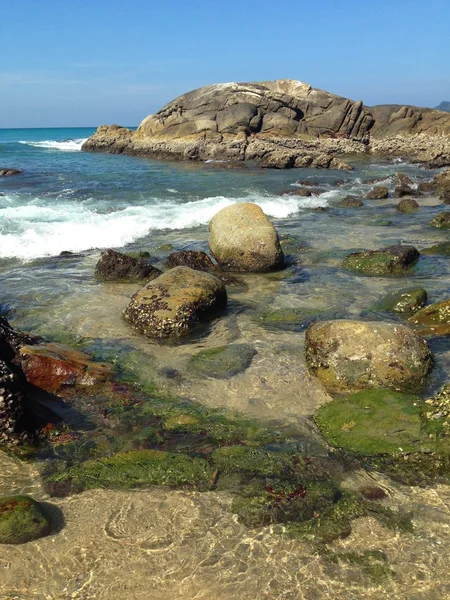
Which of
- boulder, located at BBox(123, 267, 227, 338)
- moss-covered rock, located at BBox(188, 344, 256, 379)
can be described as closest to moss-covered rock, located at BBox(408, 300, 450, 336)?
moss-covered rock, located at BBox(188, 344, 256, 379)

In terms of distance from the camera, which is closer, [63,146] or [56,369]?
[56,369]

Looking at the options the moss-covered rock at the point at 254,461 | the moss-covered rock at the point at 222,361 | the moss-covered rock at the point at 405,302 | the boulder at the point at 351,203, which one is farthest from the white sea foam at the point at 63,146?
the moss-covered rock at the point at 254,461

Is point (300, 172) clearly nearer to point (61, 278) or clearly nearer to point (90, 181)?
point (90, 181)

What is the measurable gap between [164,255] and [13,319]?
16.5 feet

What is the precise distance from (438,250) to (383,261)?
2.38 meters

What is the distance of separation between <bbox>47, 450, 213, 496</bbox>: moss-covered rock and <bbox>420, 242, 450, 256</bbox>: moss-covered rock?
9.55m

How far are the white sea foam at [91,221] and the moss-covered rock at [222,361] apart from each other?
25.0 feet

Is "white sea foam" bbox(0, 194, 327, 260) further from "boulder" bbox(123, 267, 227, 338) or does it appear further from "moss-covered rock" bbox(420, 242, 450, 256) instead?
"moss-covered rock" bbox(420, 242, 450, 256)

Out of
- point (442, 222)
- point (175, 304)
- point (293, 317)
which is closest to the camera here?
point (175, 304)

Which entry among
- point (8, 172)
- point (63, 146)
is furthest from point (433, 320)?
point (63, 146)

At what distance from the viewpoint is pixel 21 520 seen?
3.82m

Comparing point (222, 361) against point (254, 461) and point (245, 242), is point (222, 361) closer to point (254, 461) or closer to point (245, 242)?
point (254, 461)

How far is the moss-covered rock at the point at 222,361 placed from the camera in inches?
260

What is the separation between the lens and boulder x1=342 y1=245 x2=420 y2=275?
1077 cm
